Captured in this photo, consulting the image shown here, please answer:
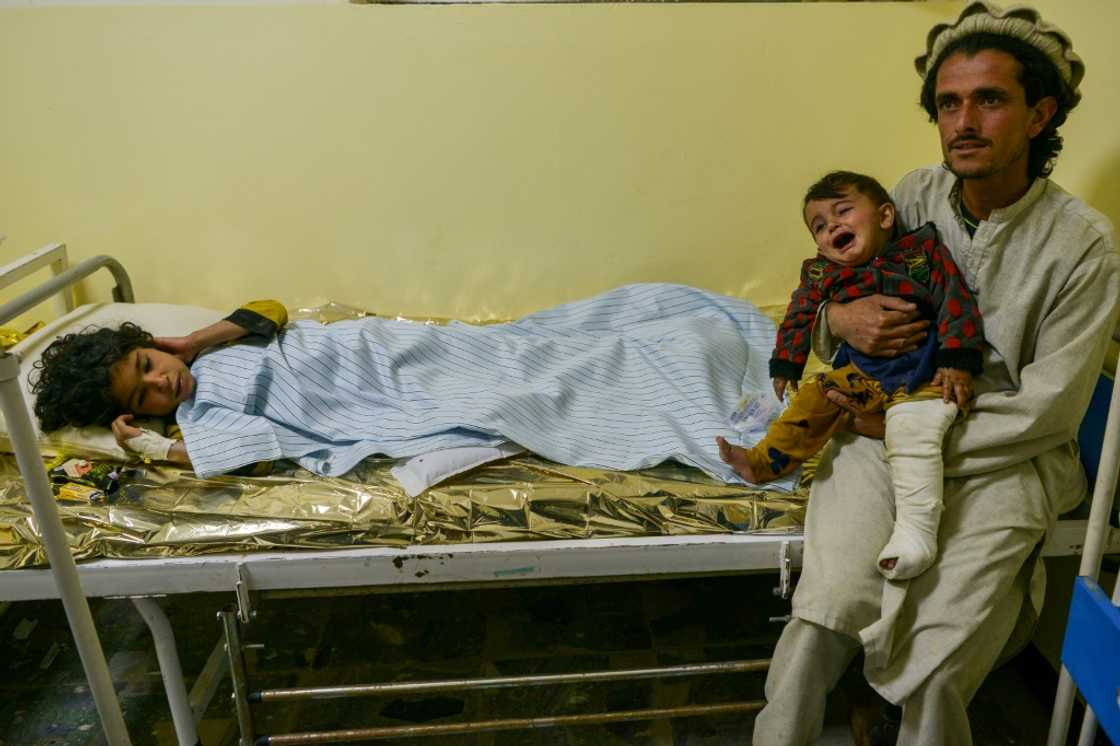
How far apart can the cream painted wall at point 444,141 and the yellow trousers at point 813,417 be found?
43.8 inches

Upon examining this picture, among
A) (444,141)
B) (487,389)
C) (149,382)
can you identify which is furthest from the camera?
(444,141)

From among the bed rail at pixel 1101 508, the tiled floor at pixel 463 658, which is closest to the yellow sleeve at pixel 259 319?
the tiled floor at pixel 463 658

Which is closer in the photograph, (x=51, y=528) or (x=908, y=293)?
(x=51, y=528)

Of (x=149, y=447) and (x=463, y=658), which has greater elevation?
(x=149, y=447)

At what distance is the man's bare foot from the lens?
5.78 feet

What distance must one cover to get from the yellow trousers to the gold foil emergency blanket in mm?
74

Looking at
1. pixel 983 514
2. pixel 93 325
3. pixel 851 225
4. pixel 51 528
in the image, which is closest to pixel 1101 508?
pixel 983 514

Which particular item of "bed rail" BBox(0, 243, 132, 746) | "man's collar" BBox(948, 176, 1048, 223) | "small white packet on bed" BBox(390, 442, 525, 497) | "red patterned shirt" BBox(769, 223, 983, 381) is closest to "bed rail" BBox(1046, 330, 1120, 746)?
"red patterned shirt" BBox(769, 223, 983, 381)

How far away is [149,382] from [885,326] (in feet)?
5.11

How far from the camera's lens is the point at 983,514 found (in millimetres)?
1586

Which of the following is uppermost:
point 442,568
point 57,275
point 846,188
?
point 846,188

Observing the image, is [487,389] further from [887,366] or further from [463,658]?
[887,366]

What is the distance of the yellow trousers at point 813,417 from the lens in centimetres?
168

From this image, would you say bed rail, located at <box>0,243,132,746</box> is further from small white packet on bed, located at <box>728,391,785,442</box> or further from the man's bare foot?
small white packet on bed, located at <box>728,391,785,442</box>
